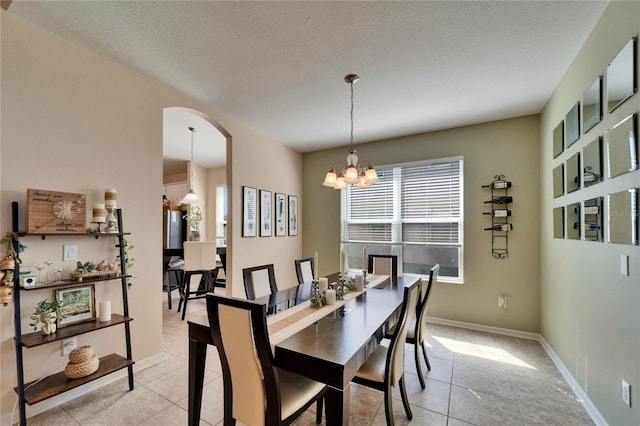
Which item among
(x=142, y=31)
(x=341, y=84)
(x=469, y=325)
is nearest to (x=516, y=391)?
(x=469, y=325)

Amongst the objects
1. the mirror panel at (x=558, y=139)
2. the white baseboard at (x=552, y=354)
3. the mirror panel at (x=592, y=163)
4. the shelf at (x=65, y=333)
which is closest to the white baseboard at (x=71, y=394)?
the shelf at (x=65, y=333)

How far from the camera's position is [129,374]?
2.28 metres

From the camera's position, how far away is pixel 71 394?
7.03 ft

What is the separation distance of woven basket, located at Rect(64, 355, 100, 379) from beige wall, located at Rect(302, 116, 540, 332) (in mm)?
3831

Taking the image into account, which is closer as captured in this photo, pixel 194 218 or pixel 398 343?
pixel 398 343

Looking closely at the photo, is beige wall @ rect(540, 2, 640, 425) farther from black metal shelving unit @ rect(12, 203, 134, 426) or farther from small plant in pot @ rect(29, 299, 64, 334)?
small plant in pot @ rect(29, 299, 64, 334)

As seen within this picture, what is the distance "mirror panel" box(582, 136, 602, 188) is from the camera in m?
1.90

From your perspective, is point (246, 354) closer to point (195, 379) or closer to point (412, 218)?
point (195, 379)

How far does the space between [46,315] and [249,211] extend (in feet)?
7.65

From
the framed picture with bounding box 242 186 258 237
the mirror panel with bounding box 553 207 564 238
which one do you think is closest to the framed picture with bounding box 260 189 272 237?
the framed picture with bounding box 242 186 258 237

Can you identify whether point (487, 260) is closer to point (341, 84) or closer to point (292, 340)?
point (341, 84)

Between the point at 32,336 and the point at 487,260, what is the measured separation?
4.54 meters

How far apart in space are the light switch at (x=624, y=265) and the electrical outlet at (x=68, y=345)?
150 inches

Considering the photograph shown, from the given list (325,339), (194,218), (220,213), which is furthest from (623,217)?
(194,218)
